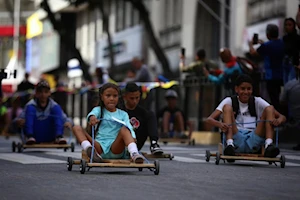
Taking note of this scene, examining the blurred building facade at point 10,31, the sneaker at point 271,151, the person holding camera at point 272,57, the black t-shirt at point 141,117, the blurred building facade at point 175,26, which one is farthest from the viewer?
the blurred building facade at point 10,31

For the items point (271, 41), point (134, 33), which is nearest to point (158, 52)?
point (134, 33)

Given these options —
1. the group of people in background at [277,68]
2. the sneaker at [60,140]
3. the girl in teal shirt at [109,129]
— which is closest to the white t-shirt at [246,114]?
the girl in teal shirt at [109,129]

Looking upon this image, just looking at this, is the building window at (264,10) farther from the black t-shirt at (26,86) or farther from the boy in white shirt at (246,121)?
the boy in white shirt at (246,121)

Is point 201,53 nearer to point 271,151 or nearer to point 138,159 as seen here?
point 271,151

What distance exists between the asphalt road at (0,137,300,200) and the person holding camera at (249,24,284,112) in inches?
215

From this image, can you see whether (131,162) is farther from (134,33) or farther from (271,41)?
(134,33)

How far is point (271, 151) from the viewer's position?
488 inches

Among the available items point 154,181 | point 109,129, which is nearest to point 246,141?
point 109,129

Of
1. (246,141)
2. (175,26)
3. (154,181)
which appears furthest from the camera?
(175,26)

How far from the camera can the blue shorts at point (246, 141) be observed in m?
12.8

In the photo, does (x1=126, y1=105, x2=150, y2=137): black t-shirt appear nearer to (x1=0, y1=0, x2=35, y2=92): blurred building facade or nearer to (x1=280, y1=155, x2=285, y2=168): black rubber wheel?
(x1=280, y1=155, x2=285, y2=168): black rubber wheel

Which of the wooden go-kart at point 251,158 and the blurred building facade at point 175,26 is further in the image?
the blurred building facade at point 175,26

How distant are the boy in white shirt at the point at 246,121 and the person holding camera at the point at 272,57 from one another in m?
5.64

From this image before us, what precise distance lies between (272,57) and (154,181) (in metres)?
9.22
